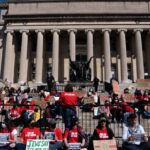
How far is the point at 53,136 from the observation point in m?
12.4

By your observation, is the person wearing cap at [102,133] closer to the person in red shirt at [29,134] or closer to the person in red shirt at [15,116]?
the person in red shirt at [29,134]

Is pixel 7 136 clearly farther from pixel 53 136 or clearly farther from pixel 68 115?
pixel 68 115

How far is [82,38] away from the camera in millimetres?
54531

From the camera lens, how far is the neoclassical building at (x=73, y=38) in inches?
1919

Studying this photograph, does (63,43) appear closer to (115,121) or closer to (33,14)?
(33,14)

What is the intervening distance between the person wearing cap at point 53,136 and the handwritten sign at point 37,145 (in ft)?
2.03

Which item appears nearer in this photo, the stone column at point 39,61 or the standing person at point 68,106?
the standing person at point 68,106

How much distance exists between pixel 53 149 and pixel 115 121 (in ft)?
20.8

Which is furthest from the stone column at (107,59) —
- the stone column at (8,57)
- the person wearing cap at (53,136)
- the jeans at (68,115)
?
the person wearing cap at (53,136)

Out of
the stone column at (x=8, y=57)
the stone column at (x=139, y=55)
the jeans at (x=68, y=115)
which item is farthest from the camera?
the stone column at (x=8, y=57)

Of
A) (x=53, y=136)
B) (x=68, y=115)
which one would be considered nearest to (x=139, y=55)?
(x=68, y=115)

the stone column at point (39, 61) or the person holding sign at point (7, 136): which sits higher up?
the stone column at point (39, 61)

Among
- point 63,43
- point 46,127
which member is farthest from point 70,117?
point 63,43

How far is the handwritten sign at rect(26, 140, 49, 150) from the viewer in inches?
420
